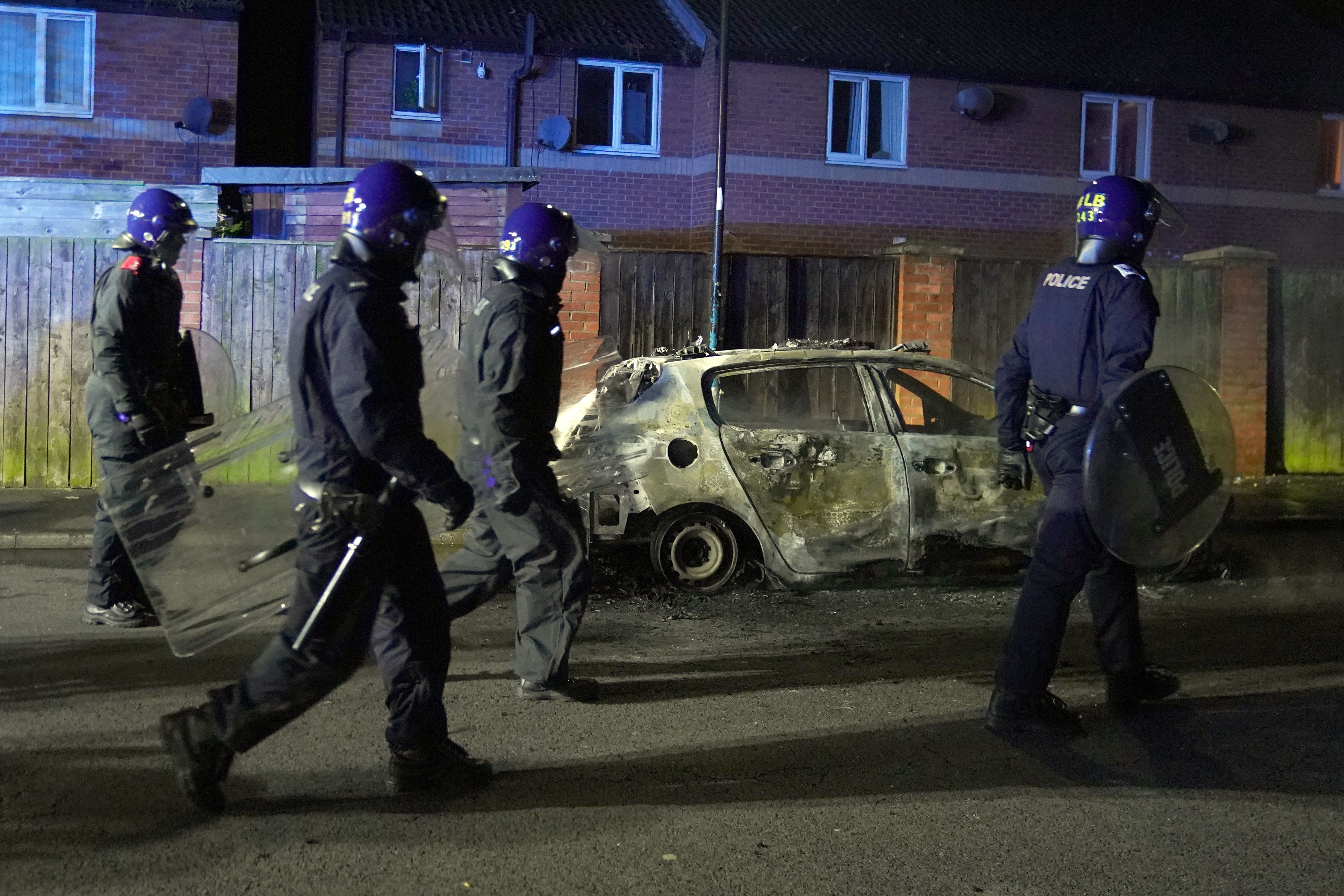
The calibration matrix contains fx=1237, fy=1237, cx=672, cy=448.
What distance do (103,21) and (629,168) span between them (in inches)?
295

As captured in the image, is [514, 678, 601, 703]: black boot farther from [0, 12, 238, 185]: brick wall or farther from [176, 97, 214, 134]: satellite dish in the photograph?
[0, 12, 238, 185]: brick wall

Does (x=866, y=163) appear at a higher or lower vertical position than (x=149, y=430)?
higher

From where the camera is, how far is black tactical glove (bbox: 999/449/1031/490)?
15.7 feet

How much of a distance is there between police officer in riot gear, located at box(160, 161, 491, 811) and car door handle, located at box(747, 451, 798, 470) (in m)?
3.34

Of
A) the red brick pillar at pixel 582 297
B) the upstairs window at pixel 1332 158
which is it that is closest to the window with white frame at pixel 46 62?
the red brick pillar at pixel 582 297

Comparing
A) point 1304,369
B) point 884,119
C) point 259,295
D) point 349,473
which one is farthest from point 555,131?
point 349,473

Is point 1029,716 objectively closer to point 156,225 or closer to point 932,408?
point 932,408

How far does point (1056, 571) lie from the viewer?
4.45m

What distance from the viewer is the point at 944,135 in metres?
19.1

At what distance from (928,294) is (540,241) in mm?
7863

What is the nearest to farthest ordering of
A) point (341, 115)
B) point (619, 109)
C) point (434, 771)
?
point (434, 771) → point (341, 115) → point (619, 109)

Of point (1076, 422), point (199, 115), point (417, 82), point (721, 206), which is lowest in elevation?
point (1076, 422)

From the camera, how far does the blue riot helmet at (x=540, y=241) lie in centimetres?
473

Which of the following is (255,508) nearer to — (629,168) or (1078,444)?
(1078,444)
